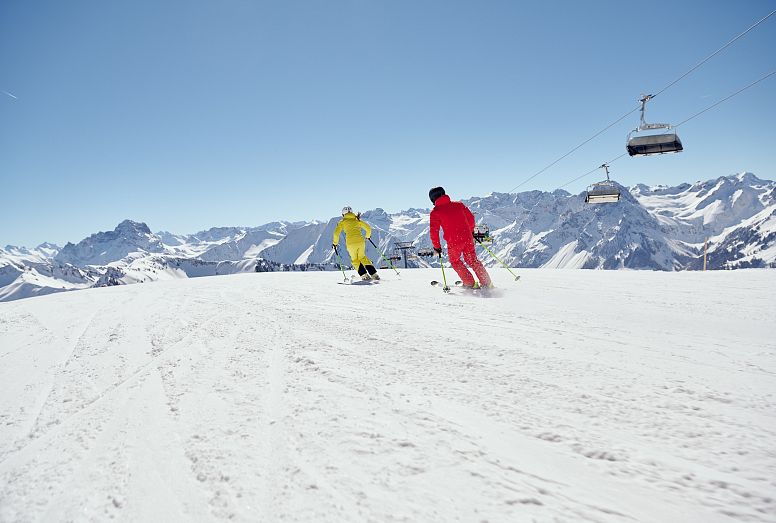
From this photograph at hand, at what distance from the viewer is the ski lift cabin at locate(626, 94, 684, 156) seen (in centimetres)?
1542

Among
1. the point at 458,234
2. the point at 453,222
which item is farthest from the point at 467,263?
the point at 453,222

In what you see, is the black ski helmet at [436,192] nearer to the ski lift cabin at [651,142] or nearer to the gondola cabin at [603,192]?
the ski lift cabin at [651,142]

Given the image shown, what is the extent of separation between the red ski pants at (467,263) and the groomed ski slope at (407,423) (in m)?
3.53

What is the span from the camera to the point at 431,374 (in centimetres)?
314

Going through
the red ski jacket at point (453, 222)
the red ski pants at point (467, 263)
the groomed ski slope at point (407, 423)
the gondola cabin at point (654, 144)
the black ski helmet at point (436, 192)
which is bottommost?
the groomed ski slope at point (407, 423)

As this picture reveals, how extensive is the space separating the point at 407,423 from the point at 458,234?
7078 mm

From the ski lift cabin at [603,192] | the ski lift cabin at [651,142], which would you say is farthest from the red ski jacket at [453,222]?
the ski lift cabin at [603,192]

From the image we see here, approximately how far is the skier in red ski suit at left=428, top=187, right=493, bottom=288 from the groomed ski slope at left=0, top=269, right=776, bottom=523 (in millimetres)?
3641

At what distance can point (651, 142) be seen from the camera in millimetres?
15859

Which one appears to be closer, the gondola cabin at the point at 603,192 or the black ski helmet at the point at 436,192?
the black ski helmet at the point at 436,192

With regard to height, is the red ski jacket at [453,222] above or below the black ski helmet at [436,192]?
below

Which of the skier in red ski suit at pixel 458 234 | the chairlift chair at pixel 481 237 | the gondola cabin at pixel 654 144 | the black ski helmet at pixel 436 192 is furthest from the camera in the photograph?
the gondola cabin at pixel 654 144

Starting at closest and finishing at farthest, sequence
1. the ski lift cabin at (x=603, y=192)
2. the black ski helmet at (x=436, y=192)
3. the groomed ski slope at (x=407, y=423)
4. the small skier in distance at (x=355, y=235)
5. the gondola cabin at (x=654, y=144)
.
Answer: the groomed ski slope at (x=407, y=423), the black ski helmet at (x=436, y=192), the small skier in distance at (x=355, y=235), the gondola cabin at (x=654, y=144), the ski lift cabin at (x=603, y=192)

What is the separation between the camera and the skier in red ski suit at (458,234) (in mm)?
8641
